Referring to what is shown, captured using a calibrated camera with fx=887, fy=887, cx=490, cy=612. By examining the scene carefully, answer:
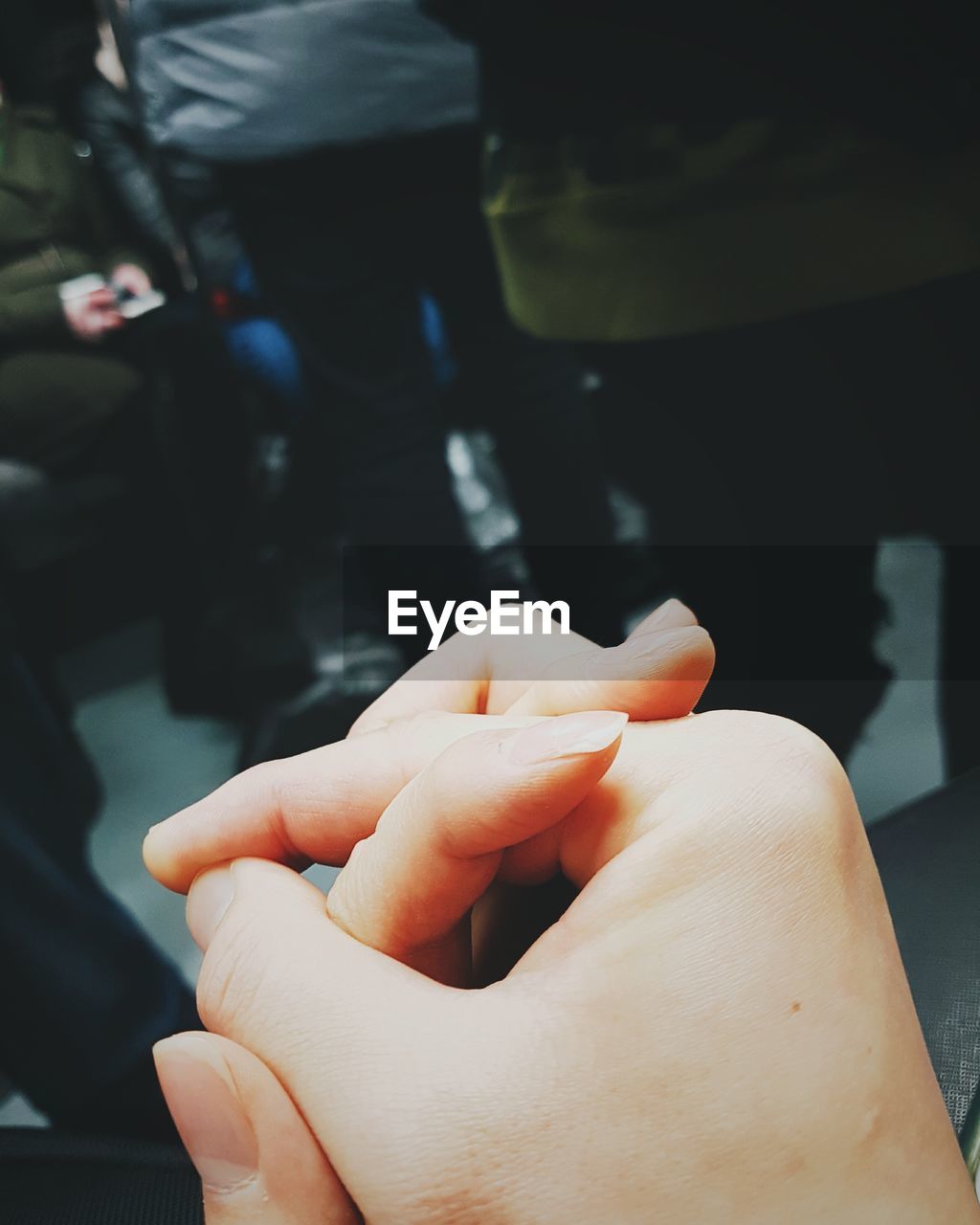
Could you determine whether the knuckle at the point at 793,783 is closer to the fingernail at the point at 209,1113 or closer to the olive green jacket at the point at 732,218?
the fingernail at the point at 209,1113

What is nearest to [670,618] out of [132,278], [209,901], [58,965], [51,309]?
[209,901]

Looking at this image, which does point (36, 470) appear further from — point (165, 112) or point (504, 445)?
point (504, 445)

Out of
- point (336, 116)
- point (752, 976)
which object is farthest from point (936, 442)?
point (336, 116)

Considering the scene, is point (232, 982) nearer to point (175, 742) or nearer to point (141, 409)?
point (175, 742)

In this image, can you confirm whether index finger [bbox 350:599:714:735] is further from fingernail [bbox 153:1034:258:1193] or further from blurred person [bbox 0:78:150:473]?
blurred person [bbox 0:78:150:473]


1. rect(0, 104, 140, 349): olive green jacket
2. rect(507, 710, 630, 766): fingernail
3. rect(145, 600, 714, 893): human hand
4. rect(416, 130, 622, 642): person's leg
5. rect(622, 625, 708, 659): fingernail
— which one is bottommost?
rect(416, 130, 622, 642): person's leg

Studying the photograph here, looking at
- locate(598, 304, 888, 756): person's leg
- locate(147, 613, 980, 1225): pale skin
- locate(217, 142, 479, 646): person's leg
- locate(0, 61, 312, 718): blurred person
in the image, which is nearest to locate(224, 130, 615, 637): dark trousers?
locate(217, 142, 479, 646): person's leg

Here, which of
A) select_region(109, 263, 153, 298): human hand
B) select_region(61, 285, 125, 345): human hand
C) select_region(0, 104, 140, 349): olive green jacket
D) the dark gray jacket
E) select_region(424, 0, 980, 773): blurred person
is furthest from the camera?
select_region(109, 263, 153, 298): human hand
